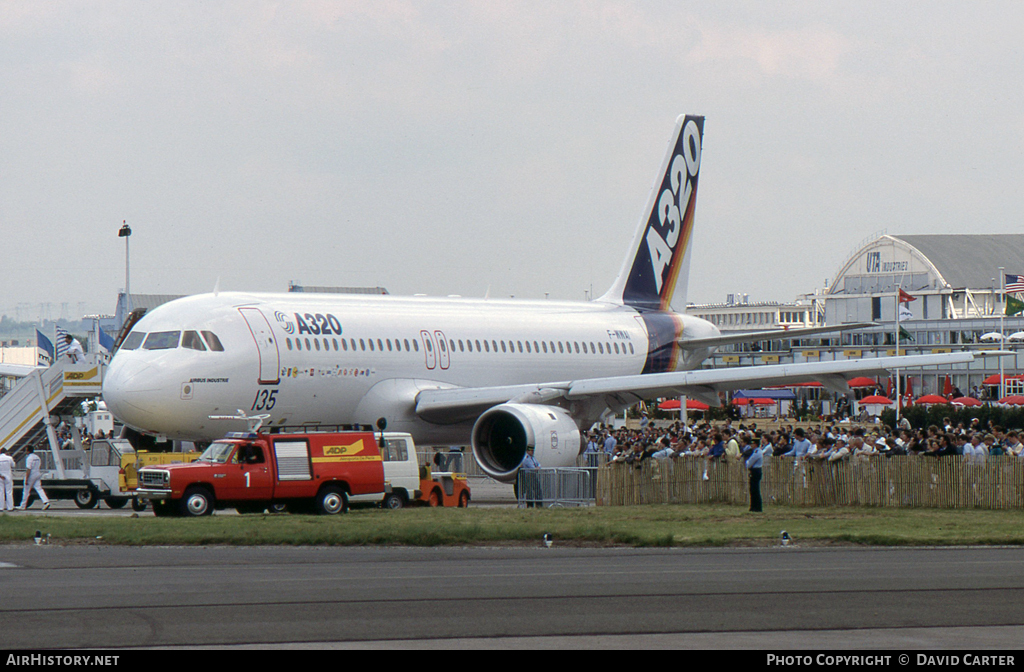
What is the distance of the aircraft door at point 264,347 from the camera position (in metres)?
29.4

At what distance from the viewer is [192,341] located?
2881cm

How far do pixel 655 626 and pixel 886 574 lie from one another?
486 cm

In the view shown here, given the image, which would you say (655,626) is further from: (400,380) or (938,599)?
(400,380)

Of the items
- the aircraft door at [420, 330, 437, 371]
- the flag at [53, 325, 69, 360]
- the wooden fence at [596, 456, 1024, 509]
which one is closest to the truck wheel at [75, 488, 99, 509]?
the aircraft door at [420, 330, 437, 371]

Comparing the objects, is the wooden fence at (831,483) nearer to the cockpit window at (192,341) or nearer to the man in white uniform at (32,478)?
the cockpit window at (192,341)

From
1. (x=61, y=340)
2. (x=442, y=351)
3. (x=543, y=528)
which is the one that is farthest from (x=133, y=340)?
(x=61, y=340)

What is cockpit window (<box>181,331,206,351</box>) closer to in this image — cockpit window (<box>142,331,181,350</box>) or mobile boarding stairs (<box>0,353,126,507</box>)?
cockpit window (<box>142,331,181,350</box>)

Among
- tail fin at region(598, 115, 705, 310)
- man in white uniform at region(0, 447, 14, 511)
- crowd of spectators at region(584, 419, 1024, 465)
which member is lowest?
man in white uniform at region(0, 447, 14, 511)

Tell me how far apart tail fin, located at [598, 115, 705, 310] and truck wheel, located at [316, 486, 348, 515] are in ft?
53.4

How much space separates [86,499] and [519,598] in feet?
65.5

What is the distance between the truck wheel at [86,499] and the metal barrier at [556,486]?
900cm

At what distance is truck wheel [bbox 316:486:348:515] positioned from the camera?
1014 inches

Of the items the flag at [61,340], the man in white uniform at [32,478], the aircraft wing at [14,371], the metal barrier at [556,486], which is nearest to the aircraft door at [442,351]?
the metal barrier at [556,486]
